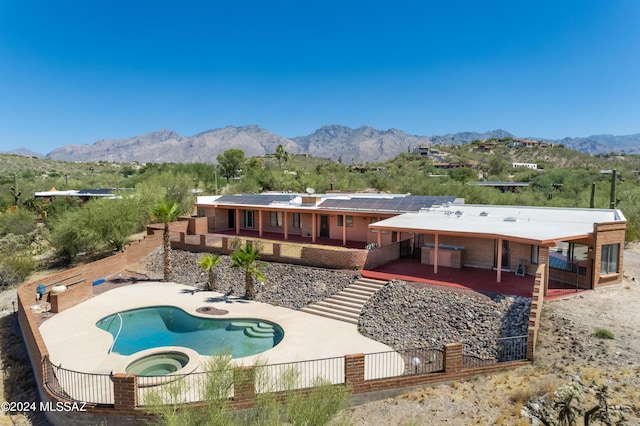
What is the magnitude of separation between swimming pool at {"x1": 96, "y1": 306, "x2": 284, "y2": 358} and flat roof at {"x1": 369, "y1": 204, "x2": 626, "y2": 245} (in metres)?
8.45

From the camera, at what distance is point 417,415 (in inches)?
428

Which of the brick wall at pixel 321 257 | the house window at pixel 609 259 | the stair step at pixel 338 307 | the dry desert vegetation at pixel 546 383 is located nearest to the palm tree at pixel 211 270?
the brick wall at pixel 321 257

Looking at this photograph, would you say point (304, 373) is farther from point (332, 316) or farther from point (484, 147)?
point (484, 147)

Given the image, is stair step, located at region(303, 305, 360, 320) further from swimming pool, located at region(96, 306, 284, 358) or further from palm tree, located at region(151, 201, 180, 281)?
palm tree, located at region(151, 201, 180, 281)

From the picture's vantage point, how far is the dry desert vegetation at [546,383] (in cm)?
1040

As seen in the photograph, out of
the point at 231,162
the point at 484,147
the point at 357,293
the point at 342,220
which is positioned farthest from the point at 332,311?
the point at 484,147

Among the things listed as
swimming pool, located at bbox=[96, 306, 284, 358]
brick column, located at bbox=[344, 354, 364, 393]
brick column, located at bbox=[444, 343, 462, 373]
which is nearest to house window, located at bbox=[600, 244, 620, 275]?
brick column, located at bbox=[444, 343, 462, 373]

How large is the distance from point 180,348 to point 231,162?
70.8 meters

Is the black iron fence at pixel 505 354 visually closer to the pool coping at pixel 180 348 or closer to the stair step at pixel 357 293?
the pool coping at pixel 180 348

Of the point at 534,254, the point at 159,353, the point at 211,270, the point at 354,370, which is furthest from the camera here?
the point at 211,270

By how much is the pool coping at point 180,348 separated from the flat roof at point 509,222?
680 cm

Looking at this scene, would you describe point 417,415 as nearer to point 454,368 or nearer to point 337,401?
point 454,368

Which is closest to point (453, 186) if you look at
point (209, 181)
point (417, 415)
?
point (209, 181)

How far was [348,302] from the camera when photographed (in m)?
18.2
